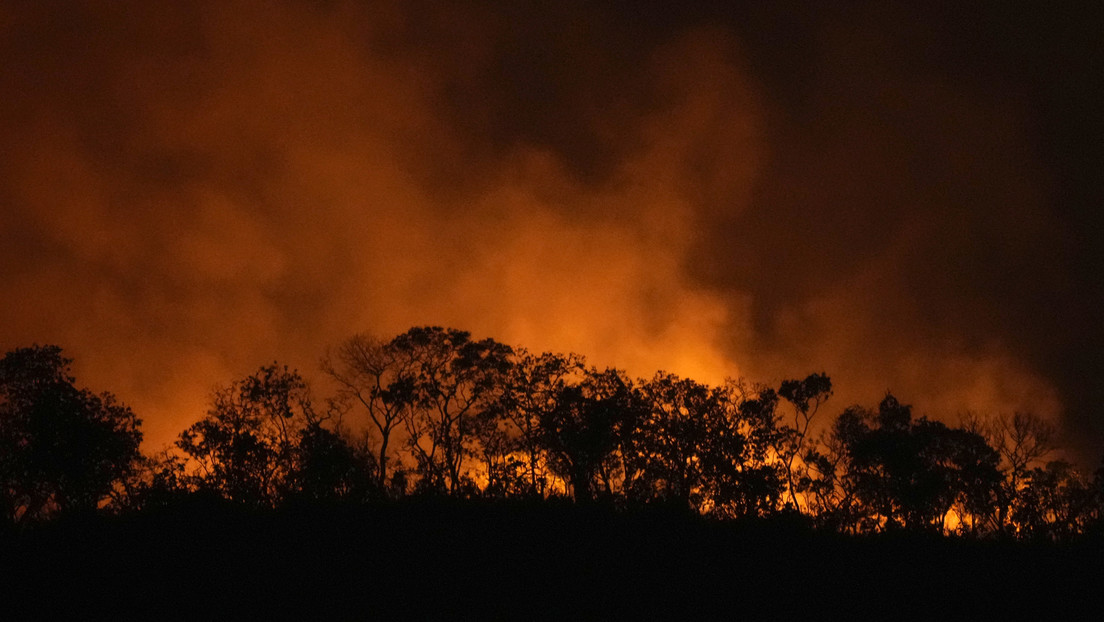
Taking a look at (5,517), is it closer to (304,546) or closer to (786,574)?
(304,546)

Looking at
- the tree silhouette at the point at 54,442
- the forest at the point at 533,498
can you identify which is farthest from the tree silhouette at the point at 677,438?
the tree silhouette at the point at 54,442

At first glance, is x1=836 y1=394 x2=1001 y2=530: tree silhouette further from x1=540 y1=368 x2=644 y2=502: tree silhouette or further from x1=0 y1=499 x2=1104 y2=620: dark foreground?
x1=0 y1=499 x2=1104 y2=620: dark foreground

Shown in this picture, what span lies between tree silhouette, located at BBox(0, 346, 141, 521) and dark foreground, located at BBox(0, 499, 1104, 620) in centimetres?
1729

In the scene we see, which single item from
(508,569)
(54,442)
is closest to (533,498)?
(508,569)

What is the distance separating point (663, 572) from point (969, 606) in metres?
3.83

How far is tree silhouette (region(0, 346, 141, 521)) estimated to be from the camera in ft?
85.4

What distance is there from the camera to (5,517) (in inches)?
467

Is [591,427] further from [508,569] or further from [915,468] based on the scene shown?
[508,569]

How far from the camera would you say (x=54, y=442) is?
26141 mm

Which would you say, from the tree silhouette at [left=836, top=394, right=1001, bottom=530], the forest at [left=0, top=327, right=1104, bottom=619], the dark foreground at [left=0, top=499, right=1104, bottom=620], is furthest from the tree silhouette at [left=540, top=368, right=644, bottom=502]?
the dark foreground at [left=0, top=499, right=1104, bottom=620]

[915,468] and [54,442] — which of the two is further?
[915,468]

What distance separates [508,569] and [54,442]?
23897 mm

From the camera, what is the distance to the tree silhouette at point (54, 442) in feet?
85.4

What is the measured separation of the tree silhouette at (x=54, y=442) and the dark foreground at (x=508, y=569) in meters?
17.3
